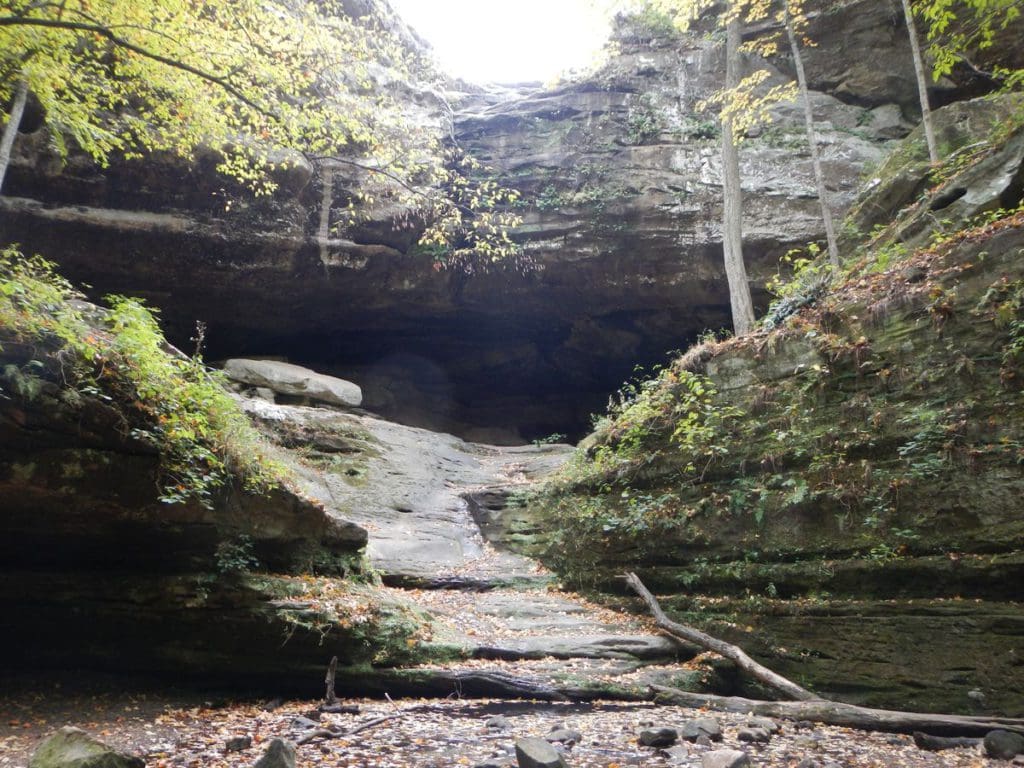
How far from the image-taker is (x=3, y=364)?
4.77 m

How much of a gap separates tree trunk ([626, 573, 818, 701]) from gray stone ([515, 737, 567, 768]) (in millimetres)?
3491

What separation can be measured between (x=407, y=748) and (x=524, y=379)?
21120 mm

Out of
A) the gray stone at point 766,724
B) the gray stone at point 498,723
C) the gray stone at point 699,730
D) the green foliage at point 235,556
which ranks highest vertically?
the green foliage at point 235,556

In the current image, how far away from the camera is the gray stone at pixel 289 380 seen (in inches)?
636

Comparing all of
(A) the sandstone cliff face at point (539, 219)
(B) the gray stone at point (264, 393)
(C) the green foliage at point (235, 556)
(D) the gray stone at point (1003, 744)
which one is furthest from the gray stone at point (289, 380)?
(D) the gray stone at point (1003, 744)

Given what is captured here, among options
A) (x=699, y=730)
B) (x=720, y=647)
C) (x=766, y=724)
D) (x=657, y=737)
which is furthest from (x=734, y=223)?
(x=657, y=737)

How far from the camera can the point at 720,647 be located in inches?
273

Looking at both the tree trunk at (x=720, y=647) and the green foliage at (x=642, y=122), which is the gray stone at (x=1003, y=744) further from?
the green foliage at (x=642, y=122)

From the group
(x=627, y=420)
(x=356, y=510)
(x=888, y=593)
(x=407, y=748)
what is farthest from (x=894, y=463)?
(x=356, y=510)

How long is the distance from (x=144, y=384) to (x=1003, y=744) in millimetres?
7728

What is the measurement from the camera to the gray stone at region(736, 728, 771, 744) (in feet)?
16.0

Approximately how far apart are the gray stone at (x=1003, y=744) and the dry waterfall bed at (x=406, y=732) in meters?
0.13

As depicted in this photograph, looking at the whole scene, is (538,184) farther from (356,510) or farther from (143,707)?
(143,707)

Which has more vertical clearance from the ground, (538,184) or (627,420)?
(538,184)
